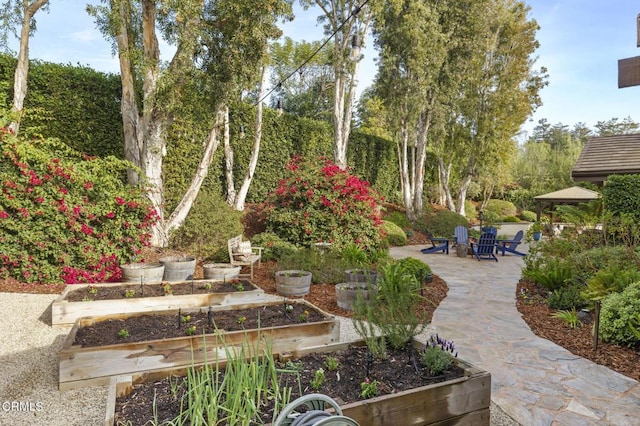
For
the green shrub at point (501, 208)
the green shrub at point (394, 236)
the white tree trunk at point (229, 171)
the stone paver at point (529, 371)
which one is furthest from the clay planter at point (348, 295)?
the green shrub at point (501, 208)

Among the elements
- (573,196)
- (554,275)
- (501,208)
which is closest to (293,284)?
(554,275)

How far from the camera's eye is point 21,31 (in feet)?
22.1

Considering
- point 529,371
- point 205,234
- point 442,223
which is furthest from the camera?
point 442,223

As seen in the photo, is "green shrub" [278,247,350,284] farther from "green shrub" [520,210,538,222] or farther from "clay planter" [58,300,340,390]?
"green shrub" [520,210,538,222]

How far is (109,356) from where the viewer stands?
278cm

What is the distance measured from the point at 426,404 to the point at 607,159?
1281 cm

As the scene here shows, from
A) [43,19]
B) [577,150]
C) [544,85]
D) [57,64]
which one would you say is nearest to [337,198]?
[57,64]

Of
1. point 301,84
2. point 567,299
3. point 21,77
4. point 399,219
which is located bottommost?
point 567,299

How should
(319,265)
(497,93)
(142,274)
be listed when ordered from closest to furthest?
(142,274)
(319,265)
(497,93)

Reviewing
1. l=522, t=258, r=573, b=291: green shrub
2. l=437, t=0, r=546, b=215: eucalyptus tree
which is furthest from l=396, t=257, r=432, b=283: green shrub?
l=437, t=0, r=546, b=215: eucalyptus tree

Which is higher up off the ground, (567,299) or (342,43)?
(342,43)

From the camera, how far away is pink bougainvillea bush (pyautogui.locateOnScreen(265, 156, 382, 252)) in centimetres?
837

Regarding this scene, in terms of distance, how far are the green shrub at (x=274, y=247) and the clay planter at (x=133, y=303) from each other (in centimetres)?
301

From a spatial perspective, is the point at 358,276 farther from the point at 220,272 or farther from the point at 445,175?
the point at 445,175
